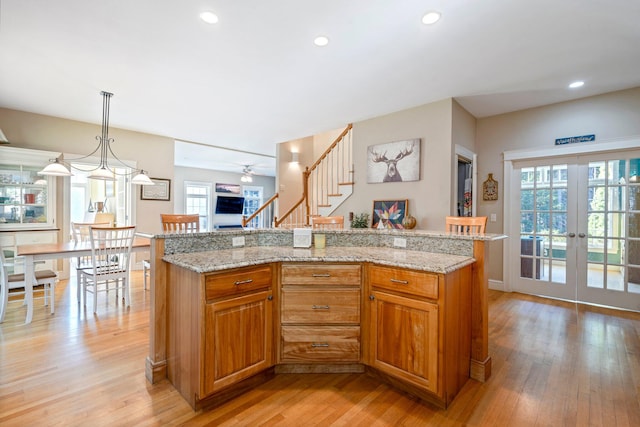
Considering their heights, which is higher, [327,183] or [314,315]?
[327,183]

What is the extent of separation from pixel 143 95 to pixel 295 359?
3.73 m

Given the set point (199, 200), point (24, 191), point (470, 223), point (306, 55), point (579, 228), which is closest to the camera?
point (470, 223)

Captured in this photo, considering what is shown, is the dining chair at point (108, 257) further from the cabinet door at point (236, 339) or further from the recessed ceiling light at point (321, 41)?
the recessed ceiling light at point (321, 41)

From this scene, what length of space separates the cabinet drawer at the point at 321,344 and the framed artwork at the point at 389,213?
2.43m

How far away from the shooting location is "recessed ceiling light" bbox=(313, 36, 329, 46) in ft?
8.30

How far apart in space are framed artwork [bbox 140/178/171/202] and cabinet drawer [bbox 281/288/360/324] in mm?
4848

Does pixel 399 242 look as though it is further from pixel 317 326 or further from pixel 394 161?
pixel 394 161

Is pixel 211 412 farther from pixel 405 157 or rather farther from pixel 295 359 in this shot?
pixel 405 157

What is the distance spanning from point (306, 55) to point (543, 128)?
3.53m

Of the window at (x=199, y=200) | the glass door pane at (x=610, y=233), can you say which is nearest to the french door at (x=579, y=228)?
the glass door pane at (x=610, y=233)

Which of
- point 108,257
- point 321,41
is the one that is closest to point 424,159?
point 321,41

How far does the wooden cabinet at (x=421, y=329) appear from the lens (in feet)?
5.68

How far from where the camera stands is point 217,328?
171 centimetres

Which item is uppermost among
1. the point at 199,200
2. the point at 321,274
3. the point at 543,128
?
the point at 543,128
